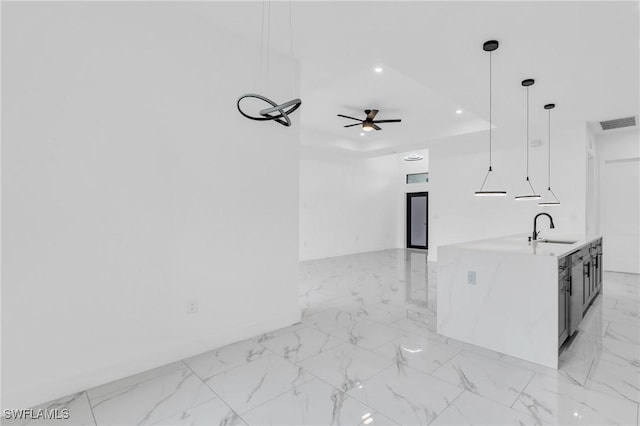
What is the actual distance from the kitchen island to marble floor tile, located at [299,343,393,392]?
94cm

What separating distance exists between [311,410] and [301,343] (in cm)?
103

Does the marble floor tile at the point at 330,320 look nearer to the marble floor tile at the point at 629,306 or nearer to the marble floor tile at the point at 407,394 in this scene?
the marble floor tile at the point at 407,394

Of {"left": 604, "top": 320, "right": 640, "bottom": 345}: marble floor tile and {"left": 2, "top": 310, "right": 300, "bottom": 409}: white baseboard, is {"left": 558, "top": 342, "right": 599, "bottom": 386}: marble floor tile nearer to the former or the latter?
{"left": 604, "top": 320, "right": 640, "bottom": 345}: marble floor tile

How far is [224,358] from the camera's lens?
8.91 feet

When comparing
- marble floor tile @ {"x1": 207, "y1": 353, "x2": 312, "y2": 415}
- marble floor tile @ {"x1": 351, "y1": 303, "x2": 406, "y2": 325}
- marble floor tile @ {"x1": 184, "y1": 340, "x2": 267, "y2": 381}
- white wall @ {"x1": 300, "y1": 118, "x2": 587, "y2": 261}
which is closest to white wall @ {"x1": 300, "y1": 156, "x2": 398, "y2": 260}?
white wall @ {"x1": 300, "y1": 118, "x2": 587, "y2": 261}

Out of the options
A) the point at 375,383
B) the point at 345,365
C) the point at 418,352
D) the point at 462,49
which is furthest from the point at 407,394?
the point at 462,49

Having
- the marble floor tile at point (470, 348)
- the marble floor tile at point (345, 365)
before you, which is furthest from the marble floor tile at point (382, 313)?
the marble floor tile at point (345, 365)

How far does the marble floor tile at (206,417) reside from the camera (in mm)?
1885

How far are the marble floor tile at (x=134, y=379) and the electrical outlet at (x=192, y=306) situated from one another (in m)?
0.40

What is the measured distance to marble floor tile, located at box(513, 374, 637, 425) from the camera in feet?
6.29

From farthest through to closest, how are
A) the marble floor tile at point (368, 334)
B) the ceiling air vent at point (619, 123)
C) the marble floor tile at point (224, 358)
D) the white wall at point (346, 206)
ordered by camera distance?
the white wall at point (346, 206), the ceiling air vent at point (619, 123), the marble floor tile at point (368, 334), the marble floor tile at point (224, 358)

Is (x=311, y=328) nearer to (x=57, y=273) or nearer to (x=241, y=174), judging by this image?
(x=241, y=174)

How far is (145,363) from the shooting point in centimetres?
251

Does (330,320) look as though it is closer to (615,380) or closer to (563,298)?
(563,298)
